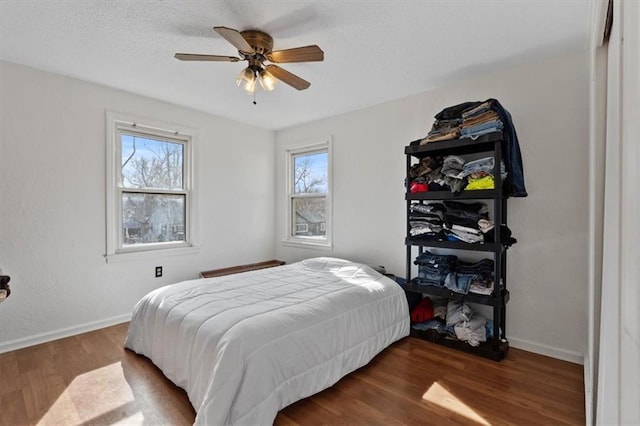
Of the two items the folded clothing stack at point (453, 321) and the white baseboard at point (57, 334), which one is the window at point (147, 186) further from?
the folded clothing stack at point (453, 321)

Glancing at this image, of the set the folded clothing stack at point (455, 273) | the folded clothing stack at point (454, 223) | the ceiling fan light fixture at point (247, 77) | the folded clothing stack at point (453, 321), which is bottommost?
the folded clothing stack at point (453, 321)

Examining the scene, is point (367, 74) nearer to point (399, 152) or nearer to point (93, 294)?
point (399, 152)

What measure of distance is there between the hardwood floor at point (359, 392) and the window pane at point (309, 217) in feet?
6.86

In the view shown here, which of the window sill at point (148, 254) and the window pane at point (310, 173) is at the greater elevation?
the window pane at point (310, 173)

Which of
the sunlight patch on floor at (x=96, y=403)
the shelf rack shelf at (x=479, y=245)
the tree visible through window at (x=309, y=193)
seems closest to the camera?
the sunlight patch on floor at (x=96, y=403)

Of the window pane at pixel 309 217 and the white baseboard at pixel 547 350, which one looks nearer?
the white baseboard at pixel 547 350

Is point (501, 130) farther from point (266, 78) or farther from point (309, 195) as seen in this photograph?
point (309, 195)

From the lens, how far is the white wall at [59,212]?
2631mm

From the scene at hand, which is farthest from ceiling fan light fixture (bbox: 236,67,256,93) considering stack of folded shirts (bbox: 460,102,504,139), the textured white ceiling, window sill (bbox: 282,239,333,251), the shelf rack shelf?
window sill (bbox: 282,239,333,251)

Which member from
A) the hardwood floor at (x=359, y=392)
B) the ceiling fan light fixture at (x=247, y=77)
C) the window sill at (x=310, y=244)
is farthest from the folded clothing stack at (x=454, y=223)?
the ceiling fan light fixture at (x=247, y=77)

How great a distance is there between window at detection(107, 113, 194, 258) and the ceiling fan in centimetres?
171

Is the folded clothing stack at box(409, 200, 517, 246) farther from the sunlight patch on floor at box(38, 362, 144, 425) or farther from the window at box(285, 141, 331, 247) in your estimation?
the sunlight patch on floor at box(38, 362, 144, 425)

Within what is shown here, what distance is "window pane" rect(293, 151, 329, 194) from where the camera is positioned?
428 cm

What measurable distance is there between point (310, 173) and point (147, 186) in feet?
6.85
